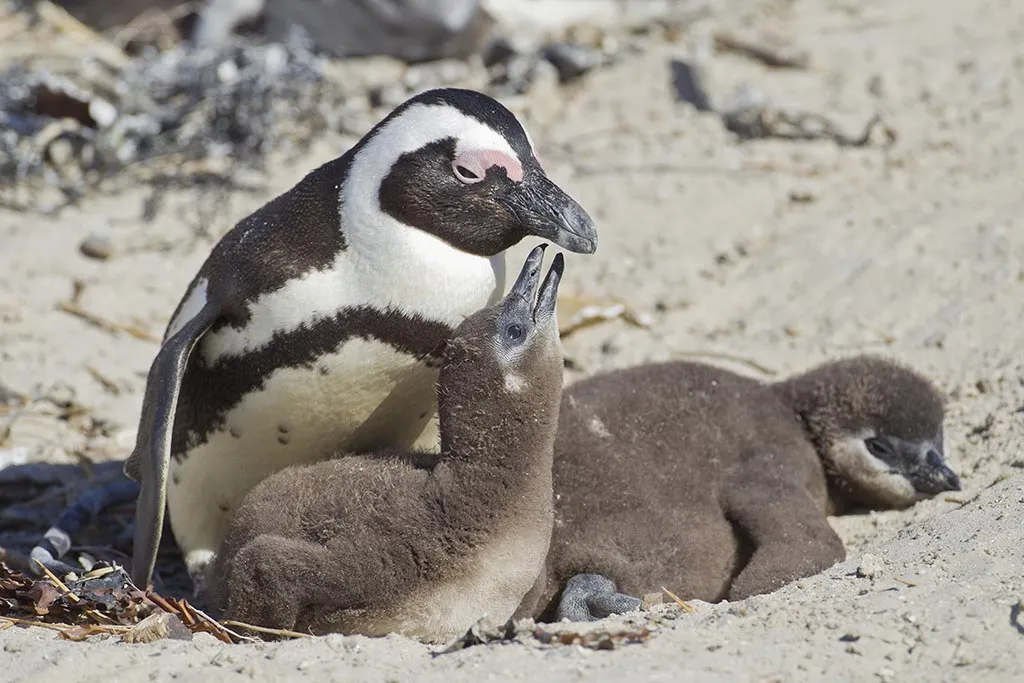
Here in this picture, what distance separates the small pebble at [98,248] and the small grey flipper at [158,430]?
248cm

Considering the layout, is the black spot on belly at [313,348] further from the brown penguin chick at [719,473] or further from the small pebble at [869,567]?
the small pebble at [869,567]

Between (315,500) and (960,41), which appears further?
(960,41)

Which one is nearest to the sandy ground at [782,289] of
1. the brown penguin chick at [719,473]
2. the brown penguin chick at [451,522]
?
the brown penguin chick at [719,473]

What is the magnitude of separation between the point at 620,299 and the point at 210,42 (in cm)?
323

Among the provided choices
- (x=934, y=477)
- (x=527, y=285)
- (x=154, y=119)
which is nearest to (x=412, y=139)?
(x=527, y=285)

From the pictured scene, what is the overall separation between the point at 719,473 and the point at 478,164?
1.22 m

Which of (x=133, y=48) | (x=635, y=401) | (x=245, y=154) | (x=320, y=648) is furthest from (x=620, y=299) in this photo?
(x=133, y=48)

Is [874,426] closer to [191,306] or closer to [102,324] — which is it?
[191,306]

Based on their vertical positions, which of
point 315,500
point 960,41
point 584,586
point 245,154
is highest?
point 960,41

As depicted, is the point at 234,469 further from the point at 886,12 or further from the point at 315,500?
the point at 886,12

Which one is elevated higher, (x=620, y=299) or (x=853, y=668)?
(x=620, y=299)

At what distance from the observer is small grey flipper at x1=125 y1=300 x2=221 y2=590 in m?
3.91

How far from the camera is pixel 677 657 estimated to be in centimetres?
294

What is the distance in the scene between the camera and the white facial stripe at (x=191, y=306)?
13.5ft
